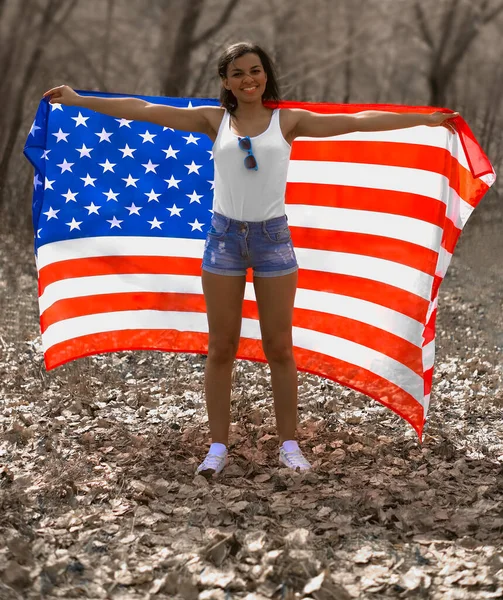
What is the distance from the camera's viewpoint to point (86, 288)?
5.26 metres

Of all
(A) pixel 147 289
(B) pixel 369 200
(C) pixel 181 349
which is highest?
(B) pixel 369 200

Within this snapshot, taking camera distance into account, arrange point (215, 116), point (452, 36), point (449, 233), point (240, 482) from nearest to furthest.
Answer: point (215, 116) → point (240, 482) → point (449, 233) → point (452, 36)

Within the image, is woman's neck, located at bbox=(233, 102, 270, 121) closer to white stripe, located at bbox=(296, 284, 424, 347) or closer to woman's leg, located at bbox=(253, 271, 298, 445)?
woman's leg, located at bbox=(253, 271, 298, 445)

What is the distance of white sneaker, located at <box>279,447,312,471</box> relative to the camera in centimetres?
452

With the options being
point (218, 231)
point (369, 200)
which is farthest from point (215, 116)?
point (369, 200)

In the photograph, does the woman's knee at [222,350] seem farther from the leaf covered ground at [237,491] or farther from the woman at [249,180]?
the leaf covered ground at [237,491]

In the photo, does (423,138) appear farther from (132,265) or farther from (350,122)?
(132,265)

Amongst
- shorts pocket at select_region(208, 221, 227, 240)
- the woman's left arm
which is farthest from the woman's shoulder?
shorts pocket at select_region(208, 221, 227, 240)

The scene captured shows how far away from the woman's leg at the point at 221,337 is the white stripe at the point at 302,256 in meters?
0.91

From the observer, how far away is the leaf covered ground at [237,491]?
331 centimetres

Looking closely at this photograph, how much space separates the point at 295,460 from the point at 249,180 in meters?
1.66

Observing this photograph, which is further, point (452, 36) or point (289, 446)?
point (452, 36)

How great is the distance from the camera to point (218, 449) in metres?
4.57

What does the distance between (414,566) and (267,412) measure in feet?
7.67
